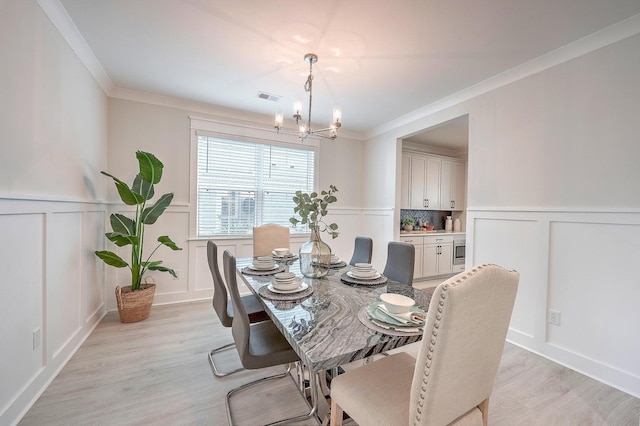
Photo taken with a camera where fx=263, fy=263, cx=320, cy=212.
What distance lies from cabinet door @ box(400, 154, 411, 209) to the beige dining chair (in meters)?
2.65

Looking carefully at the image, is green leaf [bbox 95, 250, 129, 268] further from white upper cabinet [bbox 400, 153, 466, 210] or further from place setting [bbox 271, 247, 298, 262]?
white upper cabinet [bbox 400, 153, 466, 210]

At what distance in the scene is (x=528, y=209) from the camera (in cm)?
243

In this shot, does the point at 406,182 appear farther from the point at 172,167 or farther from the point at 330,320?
the point at 330,320

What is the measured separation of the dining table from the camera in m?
0.98

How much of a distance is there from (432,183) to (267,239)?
3.65 metres

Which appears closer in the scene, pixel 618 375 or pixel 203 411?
pixel 203 411

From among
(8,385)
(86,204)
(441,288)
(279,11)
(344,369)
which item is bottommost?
(344,369)

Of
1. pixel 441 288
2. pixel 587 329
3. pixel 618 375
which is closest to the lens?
pixel 441 288

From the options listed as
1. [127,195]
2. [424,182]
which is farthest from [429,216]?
[127,195]

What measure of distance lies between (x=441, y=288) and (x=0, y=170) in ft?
7.23

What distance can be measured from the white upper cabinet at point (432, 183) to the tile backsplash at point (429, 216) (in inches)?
10.5

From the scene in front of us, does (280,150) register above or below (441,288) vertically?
above

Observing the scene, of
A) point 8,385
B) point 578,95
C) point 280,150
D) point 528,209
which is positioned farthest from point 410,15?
point 8,385

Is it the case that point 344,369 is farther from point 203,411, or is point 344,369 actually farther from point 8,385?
point 8,385
